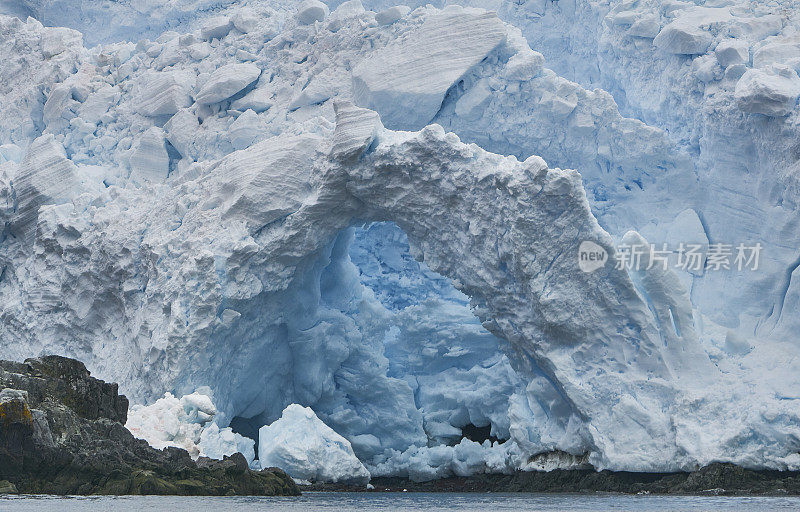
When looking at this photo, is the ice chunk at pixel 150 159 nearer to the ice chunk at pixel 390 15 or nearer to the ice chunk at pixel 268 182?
the ice chunk at pixel 268 182

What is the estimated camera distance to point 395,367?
69.4ft

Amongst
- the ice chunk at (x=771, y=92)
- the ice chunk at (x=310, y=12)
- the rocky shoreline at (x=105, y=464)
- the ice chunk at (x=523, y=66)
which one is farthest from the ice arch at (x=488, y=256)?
the ice chunk at (x=310, y=12)

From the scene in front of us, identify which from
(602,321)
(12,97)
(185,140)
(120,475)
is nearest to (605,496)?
(602,321)

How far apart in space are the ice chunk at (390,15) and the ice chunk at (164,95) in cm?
428

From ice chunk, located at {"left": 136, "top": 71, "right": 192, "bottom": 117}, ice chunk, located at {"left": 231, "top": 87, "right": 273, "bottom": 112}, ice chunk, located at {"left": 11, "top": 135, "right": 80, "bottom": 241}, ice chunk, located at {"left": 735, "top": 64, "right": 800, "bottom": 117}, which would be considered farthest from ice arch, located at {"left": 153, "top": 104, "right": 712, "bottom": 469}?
ice chunk, located at {"left": 735, "top": 64, "right": 800, "bottom": 117}

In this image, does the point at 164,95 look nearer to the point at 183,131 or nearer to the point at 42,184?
the point at 183,131

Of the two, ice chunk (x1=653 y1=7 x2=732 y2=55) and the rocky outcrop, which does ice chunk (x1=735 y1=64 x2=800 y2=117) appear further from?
the rocky outcrop

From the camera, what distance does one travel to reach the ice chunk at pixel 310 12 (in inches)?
824

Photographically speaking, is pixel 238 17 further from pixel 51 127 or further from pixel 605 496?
pixel 605 496

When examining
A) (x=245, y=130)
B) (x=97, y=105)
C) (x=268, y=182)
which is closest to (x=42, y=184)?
(x=97, y=105)

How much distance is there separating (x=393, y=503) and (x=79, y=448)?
4.45m

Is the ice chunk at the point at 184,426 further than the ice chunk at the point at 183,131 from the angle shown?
No

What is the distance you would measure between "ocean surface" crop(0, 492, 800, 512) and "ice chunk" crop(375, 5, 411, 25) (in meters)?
9.58

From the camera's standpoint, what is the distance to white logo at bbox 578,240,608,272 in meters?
16.0
